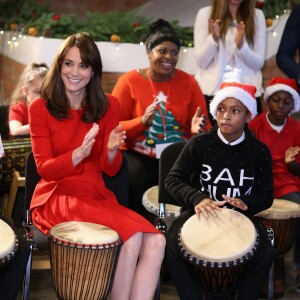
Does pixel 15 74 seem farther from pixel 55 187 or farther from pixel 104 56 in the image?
pixel 55 187

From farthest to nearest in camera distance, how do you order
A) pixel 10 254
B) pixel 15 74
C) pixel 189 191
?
pixel 15 74 → pixel 189 191 → pixel 10 254

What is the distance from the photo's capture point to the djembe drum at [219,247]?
3268 millimetres

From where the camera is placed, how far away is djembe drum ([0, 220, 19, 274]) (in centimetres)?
311

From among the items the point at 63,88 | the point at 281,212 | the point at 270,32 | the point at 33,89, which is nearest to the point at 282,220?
the point at 281,212

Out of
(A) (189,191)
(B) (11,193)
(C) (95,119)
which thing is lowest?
(B) (11,193)

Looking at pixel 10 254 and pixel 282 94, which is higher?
pixel 282 94

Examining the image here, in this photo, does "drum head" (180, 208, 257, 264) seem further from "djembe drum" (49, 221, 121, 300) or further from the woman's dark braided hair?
the woman's dark braided hair

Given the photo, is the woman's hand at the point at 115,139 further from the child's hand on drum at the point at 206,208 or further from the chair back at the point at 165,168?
the child's hand on drum at the point at 206,208

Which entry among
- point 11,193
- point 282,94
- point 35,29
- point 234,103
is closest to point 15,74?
point 35,29

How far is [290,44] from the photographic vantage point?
495 cm

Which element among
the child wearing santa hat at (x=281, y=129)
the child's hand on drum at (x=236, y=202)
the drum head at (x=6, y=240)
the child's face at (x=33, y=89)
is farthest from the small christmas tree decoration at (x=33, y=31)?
the child's hand on drum at (x=236, y=202)

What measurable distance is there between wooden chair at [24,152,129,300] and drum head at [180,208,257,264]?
1.51 ft

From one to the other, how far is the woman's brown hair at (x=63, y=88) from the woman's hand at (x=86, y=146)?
0.82 feet

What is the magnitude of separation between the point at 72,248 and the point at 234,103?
1.15 meters
